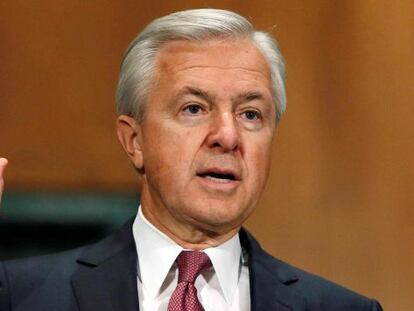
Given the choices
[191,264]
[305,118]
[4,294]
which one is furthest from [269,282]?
[305,118]

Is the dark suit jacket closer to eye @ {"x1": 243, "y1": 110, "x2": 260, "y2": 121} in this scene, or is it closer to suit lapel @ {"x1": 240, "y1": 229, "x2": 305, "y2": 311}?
suit lapel @ {"x1": 240, "y1": 229, "x2": 305, "y2": 311}

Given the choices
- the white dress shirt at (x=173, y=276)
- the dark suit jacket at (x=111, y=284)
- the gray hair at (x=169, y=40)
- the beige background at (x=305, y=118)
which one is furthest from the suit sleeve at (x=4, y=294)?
the beige background at (x=305, y=118)

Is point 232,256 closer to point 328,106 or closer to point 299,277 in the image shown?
point 299,277

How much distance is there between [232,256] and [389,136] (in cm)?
55

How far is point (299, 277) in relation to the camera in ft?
4.92

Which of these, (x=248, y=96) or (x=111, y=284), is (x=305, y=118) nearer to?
(x=248, y=96)

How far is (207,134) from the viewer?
140 centimetres

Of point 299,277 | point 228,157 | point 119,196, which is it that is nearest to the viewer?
point 228,157

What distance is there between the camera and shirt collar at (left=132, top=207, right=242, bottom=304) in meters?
1.43

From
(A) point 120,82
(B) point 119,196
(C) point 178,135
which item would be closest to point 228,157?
(C) point 178,135

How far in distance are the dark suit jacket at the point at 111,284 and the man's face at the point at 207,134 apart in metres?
0.08

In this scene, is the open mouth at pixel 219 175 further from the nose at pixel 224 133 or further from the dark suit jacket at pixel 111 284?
the dark suit jacket at pixel 111 284

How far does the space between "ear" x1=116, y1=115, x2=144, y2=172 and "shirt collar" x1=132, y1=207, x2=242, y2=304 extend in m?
0.08

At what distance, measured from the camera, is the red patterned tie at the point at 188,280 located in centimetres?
138
